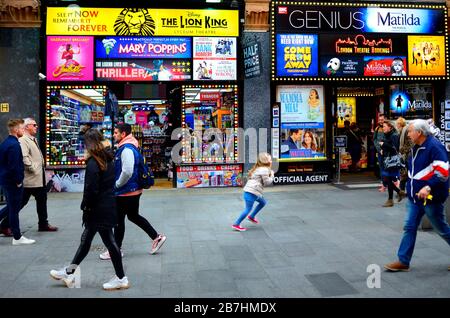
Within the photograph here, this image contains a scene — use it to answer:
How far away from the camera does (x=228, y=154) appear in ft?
43.2

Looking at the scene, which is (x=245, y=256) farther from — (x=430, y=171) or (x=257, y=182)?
(x=430, y=171)

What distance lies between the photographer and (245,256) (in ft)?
20.4

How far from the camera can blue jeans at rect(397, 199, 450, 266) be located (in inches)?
206

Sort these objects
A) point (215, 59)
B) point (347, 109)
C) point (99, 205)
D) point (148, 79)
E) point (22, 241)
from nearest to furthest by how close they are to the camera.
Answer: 1. point (99, 205)
2. point (22, 241)
3. point (148, 79)
4. point (215, 59)
5. point (347, 109)

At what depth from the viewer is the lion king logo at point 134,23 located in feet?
41.0

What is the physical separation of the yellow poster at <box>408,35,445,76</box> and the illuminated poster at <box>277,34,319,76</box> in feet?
10.0

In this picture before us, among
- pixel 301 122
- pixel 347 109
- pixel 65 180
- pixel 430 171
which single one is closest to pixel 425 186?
pixel 430 171

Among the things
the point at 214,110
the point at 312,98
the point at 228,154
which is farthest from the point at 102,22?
the point at 312,98

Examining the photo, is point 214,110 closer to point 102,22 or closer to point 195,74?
point 195,74

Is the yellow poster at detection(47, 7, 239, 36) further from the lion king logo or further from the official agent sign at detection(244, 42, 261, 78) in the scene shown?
the official agent sign at detection(244, 42, 261, 78)

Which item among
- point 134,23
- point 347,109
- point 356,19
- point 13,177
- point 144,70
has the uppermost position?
point 356,19

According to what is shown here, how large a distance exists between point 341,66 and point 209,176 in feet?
16.8

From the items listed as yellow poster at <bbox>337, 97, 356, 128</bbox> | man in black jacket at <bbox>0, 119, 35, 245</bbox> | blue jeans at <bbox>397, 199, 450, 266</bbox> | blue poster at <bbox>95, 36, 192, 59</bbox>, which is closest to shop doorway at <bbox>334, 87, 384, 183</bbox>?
yellow poster at <bbox>337, 97, 356, 128</bbox>

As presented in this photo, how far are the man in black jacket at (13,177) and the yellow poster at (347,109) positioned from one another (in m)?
13.3
